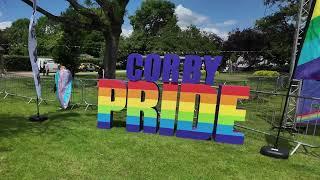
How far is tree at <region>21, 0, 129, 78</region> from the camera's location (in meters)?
22.8

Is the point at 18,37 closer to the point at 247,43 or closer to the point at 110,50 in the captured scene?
the point at 247,43

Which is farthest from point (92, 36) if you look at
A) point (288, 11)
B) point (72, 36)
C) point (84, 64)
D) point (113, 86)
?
point (113, 86)

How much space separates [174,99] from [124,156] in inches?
105

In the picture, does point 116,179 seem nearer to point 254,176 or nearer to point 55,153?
point 55,153

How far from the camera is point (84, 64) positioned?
55.3 metres

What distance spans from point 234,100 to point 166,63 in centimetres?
202

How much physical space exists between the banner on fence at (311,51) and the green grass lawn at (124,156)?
1.93m

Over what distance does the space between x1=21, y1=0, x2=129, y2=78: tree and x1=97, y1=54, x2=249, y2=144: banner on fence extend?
44.1 feet

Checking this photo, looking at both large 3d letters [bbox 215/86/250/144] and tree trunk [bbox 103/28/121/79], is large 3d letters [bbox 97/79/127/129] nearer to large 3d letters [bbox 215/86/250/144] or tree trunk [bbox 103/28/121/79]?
large 3d letters [bbox 215/86/250/144]

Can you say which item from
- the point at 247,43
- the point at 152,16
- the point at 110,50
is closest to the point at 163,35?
the point at 247,43

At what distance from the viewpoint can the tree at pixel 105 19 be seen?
22.8 m

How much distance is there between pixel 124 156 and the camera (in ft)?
25.5

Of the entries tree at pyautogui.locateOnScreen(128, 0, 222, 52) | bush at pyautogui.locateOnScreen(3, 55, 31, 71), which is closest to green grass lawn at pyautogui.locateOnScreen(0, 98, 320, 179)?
bush at pyautogui.locateOnScreen(3, 55, 31, 71)

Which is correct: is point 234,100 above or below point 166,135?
above
